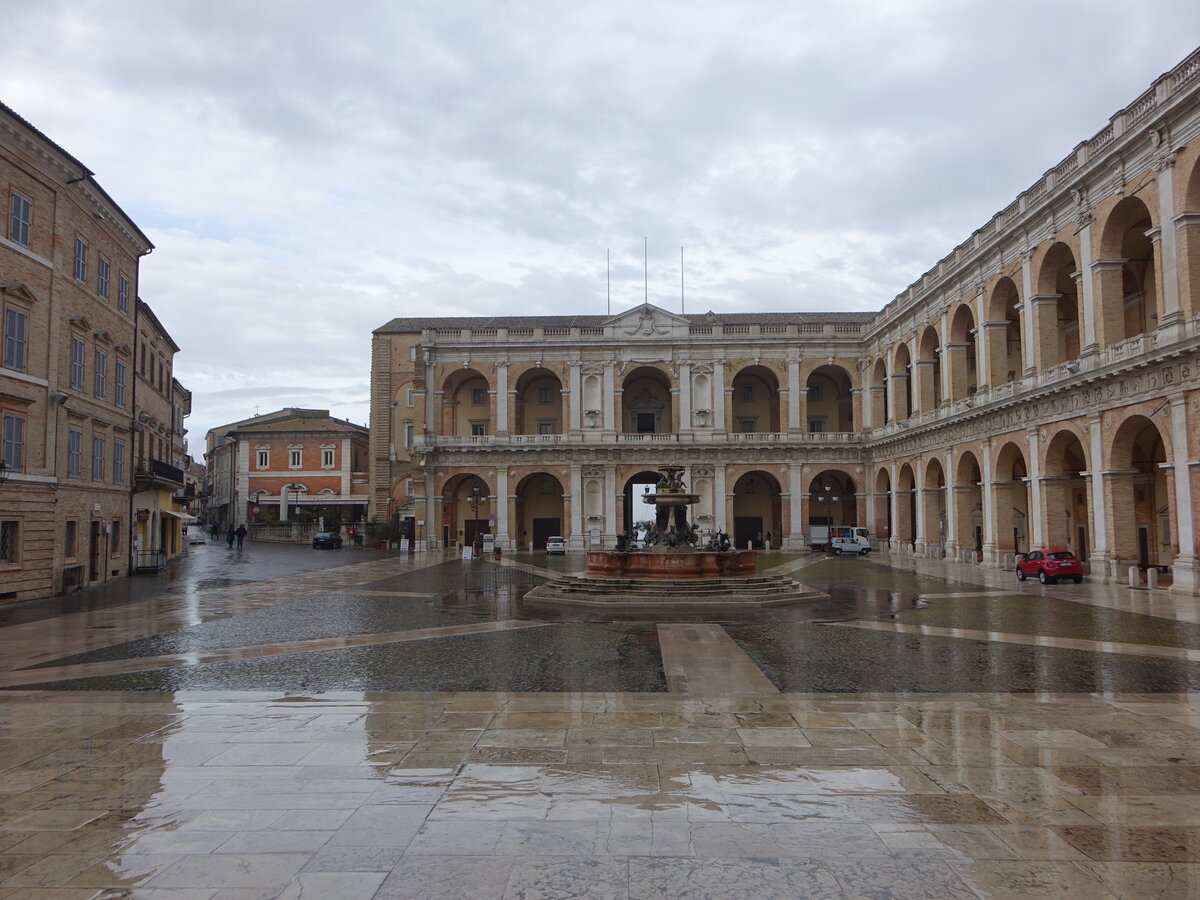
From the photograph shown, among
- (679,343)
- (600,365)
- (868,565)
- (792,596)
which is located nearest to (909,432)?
(868,565)

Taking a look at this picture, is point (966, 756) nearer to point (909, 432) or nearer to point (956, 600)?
point (956, 600)

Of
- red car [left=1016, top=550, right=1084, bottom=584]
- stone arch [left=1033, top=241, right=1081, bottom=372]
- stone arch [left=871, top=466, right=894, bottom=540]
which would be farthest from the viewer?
stone arch [left=871, top=466, right=894, bottom=540]

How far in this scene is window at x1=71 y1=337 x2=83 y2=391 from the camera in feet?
81.5

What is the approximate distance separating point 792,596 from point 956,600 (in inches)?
167

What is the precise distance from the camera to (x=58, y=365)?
931 inches

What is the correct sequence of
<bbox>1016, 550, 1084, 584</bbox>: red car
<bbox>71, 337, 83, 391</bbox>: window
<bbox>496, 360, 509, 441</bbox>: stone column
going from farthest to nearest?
<bbox>496, 360, 509, 441</bbox>: stone column
<bbox>1016, 550, 1084, 584</bbox>: red car
<bbox>71, 337, 83, 391</bbox>: window

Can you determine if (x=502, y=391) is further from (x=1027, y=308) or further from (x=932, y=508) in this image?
(x=1027, y=308)

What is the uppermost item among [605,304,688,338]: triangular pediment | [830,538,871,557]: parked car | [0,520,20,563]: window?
[605,304,688,338]: triangular pediment

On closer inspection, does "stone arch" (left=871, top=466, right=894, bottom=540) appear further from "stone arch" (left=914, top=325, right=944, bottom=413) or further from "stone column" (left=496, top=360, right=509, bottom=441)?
"stone column" (left=496, top=360, right=509, bottom=441)

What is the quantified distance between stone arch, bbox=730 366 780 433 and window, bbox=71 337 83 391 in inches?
1526

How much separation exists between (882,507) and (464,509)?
87.0ft

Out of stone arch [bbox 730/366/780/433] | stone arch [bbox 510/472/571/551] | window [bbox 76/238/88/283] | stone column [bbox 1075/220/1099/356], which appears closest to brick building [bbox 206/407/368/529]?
stone arch [bbox 510/472/571/551]

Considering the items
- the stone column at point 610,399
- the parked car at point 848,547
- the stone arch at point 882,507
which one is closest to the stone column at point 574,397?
the stone column at point 610,399

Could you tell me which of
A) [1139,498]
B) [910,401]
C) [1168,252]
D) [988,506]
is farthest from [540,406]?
[1168,252]
